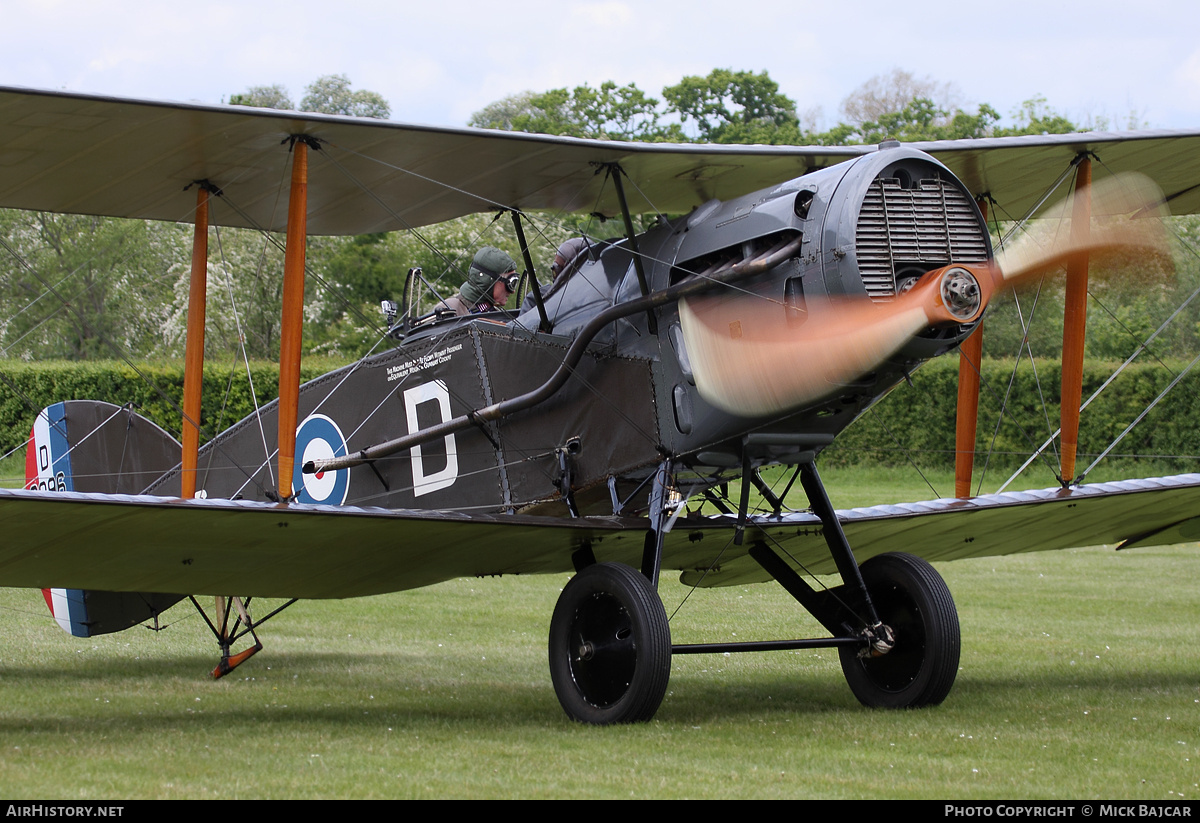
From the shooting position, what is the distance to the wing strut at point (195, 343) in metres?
7.31

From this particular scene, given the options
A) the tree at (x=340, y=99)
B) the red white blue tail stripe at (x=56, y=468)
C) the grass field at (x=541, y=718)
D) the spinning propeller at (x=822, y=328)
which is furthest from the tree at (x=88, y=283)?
the tree at (x=340, y=99)

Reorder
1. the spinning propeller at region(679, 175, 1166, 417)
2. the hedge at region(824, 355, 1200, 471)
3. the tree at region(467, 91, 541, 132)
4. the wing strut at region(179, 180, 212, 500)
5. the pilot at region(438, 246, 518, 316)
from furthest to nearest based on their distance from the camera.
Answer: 1. the tree at region(467, 91, 541, 132)
2. the hedge at region(824, 355, 1200, 471)
3. the pilot at region(438, 246, 518, 316)
4. the wing strut at region(179, 180, 212, 500)
5. the spinning propeller at region(679, 175, 1166, 417)

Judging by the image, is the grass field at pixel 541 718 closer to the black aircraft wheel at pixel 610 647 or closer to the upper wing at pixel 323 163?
the black aircraft wheel at pixel 610 647

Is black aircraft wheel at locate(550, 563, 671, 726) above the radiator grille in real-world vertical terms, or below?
below

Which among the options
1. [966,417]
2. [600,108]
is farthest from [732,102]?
[966,417]

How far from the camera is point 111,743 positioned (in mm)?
5766

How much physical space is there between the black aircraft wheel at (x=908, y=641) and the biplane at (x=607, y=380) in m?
0.02

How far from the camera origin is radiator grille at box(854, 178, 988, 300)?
5.71 metres

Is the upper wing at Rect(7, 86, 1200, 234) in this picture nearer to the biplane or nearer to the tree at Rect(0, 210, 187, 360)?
the biplane

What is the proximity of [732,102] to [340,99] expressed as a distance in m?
31.1

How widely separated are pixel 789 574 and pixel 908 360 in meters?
1.98

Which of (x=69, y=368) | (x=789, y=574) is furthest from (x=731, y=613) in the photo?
(x=69, y=368)

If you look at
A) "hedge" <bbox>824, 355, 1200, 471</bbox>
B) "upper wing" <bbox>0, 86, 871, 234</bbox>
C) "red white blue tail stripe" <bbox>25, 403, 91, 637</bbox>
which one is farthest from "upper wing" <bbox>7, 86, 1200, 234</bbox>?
"hedge" <bbox>824, 355, 1200, 471</bbox>

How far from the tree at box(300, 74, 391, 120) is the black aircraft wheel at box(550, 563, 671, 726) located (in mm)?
69835
